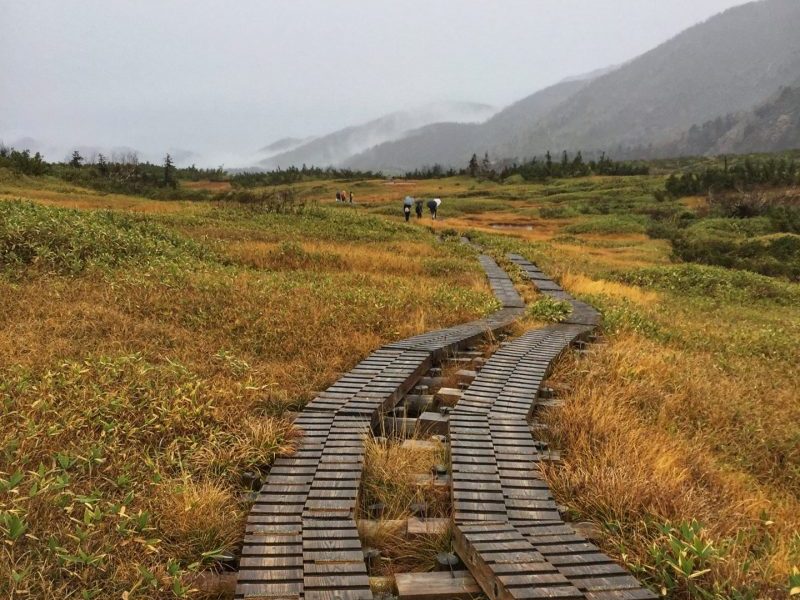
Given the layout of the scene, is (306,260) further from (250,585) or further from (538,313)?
(250,585)

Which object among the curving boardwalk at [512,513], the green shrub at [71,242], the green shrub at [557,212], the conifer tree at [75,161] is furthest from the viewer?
the conifer tree at [75,161]

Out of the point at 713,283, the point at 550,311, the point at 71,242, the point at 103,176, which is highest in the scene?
the point at 103,176

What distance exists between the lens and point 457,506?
179 inches

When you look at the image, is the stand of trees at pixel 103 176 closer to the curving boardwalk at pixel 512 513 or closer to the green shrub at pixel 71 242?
the green shrub at pixel 71 242

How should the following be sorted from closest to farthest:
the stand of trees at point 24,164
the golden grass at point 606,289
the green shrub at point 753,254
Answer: the golden grass at point 606,289 < the green shrub at point 753,254 < the stand of trees at point 24,164

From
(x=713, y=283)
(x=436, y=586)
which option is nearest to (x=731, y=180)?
(x=713, y=283)

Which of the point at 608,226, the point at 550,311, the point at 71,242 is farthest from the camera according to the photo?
the point at 608,226

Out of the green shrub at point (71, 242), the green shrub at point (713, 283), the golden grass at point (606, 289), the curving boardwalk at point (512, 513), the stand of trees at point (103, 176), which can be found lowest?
the green shrub at point (713, 283)

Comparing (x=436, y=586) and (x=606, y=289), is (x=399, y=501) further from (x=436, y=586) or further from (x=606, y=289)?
(x=606, y=289)

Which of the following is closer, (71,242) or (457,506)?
(457,506)

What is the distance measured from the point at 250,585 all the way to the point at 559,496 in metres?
2.62

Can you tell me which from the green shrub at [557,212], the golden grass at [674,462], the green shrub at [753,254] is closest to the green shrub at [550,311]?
the golden grass at [674,462]

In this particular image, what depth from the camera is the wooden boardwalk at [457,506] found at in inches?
145

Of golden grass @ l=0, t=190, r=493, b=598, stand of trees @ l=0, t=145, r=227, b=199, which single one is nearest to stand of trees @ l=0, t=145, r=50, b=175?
stand of trees @ l=0, t=145, r=227, b=199
